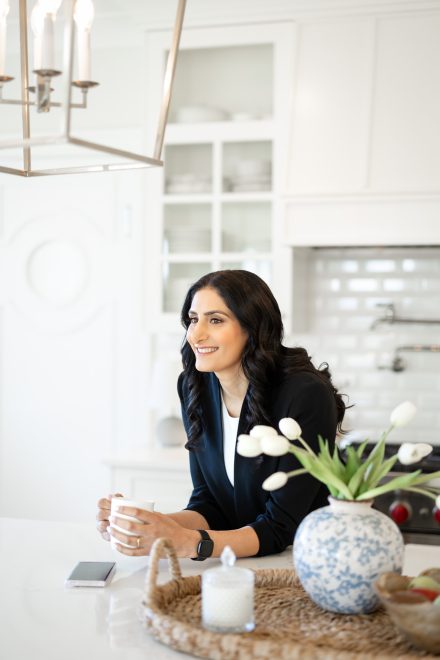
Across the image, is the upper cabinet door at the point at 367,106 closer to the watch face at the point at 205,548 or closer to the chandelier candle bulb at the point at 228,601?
the watch face at the point at 205,548

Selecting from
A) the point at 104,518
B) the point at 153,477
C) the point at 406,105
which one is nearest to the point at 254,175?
the point at 406,105

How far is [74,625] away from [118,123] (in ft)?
11.1

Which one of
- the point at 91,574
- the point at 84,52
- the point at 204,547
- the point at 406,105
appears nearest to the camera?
the point at 84,52

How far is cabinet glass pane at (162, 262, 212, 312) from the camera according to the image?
4.20m

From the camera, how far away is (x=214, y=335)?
222 cm

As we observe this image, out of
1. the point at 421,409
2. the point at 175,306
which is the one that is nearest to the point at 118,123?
the point at 175,306

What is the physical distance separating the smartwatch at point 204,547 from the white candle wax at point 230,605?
0.45 meters

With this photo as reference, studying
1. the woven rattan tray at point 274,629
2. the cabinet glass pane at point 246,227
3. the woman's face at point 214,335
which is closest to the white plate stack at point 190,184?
the cabinet glass pane at point 246,227

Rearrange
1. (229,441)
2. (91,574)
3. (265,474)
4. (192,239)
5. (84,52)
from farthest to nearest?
(192,239), (229,441), (265,474), (91,574), (84,52)

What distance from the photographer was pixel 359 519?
153 cm

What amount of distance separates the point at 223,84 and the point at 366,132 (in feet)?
2.70

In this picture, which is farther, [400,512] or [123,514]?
[400,512]

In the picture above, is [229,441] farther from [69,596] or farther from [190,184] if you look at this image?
[190,184]

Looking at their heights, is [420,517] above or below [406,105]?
below
